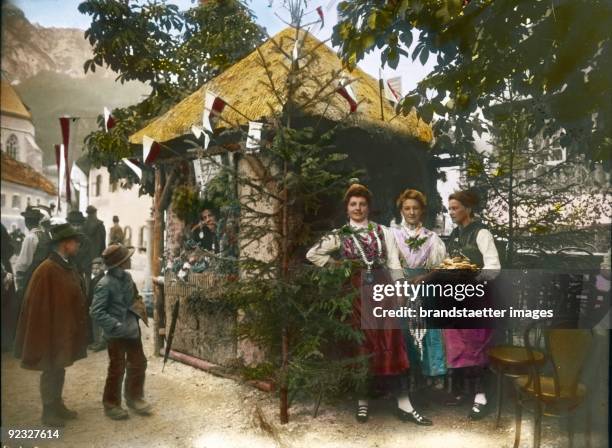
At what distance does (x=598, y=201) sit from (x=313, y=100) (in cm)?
223

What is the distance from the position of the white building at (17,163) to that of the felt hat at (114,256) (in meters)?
0.66

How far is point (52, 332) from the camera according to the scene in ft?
11.8

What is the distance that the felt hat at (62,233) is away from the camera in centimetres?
366

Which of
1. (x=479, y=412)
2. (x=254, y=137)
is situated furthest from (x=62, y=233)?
(x=479, y=412)

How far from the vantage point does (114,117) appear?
3840mm

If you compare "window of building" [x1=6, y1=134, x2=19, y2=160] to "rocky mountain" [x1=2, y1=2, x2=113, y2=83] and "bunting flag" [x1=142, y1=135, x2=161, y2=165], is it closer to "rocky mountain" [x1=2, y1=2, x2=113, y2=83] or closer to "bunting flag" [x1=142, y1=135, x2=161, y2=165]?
"rocky mountain" [x1=2, y1=2, x2=113, y2=83]

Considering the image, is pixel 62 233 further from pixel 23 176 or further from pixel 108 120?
pixel 108 120

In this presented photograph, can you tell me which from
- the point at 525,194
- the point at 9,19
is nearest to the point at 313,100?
the point at 525,194

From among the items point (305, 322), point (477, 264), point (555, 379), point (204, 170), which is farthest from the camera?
point (204, 170)

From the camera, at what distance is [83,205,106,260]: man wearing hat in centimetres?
369

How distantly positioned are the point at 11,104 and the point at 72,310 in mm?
1634

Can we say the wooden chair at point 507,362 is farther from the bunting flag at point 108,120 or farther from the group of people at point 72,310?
the bunting flag at point 108,120

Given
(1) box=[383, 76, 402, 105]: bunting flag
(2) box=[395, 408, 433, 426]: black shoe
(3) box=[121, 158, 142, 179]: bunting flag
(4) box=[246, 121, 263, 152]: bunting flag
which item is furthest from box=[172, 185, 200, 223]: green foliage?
(2) box=[395, 408, 433, 426]: black shoe

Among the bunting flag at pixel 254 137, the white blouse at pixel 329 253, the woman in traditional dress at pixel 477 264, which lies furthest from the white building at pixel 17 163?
the woman in traditional dress at pixel 477 264
